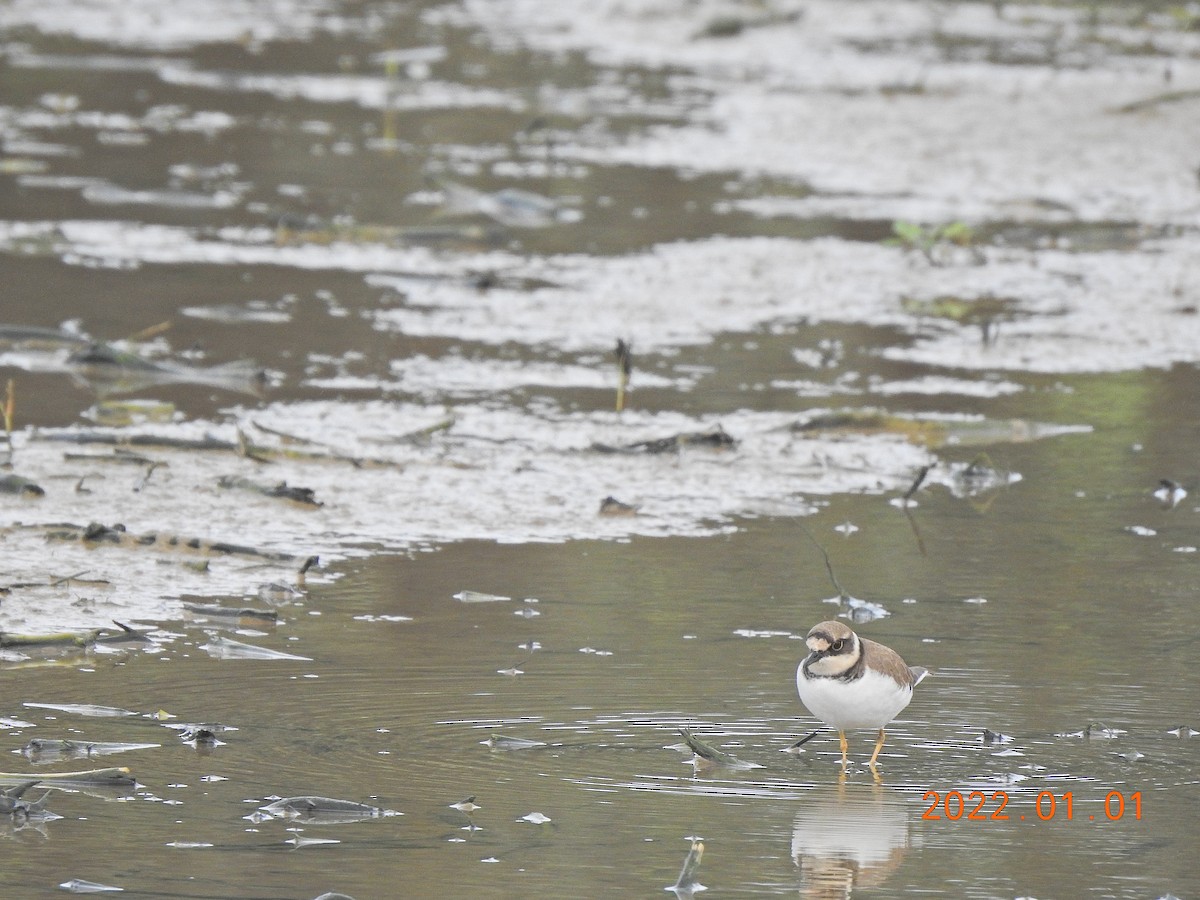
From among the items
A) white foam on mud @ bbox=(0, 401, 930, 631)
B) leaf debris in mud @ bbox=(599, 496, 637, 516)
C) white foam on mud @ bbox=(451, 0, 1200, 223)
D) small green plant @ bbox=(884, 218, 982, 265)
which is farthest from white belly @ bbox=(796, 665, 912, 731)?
white foam on mud @ bbox=(451, 0, 1200, 223)

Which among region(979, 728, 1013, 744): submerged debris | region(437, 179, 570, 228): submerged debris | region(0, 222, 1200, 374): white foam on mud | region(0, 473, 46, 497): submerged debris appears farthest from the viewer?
region(437, 179, 570, 228): submerged debris

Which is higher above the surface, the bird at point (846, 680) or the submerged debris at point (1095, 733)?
the submerged debris at point (1095, 733)

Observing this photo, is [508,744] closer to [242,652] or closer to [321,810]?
[321,810]

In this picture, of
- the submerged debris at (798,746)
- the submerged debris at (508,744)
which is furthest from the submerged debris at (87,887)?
the submerged debris at (798,746)

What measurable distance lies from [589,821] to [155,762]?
1051mm

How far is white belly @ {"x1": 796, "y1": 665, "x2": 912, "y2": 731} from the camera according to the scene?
481 centimetres

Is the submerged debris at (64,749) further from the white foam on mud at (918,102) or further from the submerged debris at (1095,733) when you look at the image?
the white foam on mud at (918,102)

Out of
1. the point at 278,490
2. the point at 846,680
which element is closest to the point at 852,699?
the point at 846,680

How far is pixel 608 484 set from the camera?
7.45 meters

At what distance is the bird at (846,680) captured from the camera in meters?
4.81

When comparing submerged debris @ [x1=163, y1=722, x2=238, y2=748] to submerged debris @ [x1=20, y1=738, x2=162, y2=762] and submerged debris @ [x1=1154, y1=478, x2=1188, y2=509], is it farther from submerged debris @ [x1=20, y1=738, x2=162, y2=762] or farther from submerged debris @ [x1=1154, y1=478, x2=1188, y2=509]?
submerged debris @ [x1=1154, y1=478, x2=1188, y2=509]
